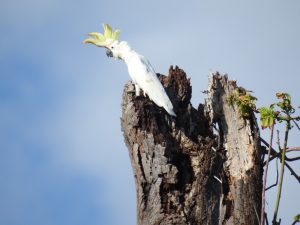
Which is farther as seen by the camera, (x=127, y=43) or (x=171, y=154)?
(x=127, y=43)

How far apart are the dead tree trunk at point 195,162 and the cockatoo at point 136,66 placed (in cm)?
16

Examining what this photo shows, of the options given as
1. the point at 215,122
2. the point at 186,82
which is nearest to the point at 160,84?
the point at 186,82

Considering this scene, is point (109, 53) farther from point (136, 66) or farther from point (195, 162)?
point (195, 162)

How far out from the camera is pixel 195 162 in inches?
311

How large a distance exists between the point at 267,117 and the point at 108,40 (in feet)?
11.7

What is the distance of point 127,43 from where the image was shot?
991 cm

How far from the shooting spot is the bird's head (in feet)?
32.7

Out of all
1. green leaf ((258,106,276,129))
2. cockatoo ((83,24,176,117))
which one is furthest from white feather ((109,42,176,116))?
green leaf ((258,106,276,129))

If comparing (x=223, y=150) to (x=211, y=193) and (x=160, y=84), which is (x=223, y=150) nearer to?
(x=211, y=193)

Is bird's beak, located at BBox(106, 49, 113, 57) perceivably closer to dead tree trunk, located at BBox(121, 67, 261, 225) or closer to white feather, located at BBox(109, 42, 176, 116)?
white feather, located at BBox(109, 42, 176, 116)

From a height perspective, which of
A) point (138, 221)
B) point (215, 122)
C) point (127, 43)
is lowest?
point (138, 221)

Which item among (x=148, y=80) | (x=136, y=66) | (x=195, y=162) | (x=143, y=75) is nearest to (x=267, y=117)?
(x=195, y=162)

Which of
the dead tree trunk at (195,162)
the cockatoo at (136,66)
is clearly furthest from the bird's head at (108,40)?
the dead tree trunk at (195,162)

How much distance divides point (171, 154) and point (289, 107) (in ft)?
4.80
